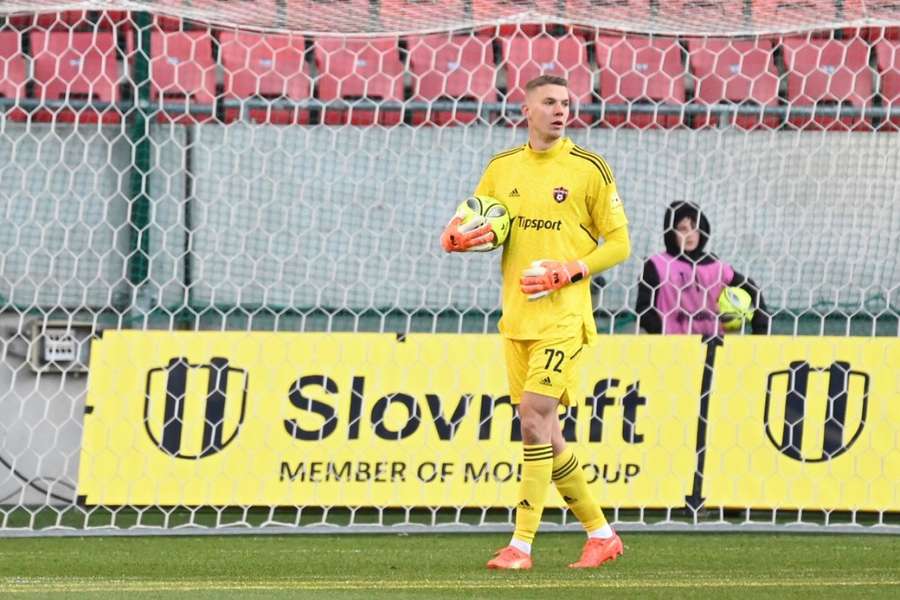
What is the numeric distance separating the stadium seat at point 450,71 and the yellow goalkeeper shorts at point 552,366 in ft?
9.64

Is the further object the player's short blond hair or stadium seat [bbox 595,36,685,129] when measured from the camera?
stadium seat [bbox 595,36,685,129]

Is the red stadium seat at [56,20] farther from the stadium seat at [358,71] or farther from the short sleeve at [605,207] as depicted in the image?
the short sleeve at [605,207]

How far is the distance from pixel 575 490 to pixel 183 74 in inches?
148

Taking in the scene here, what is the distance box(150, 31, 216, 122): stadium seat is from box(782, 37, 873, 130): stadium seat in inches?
119

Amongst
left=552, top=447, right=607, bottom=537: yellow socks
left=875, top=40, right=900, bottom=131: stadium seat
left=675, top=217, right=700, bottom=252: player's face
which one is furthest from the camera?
left=875, top=40, right=900, bottom=131: stadium seat

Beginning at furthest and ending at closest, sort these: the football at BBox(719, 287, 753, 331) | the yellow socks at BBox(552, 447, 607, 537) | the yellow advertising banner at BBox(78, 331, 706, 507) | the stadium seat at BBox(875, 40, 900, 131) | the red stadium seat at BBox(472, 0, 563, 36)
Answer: the stadium seat at BBox(875, 40, 900, 131), the football at BBox(719, 287, 753, 331), the red stadium seat at BBox(472, 0, 563, 36), the yellow advertising banner at BBox(78, 331, 706, 507), the yellow socks at BBox(552, 447, 607, 537)

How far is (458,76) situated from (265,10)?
152cm

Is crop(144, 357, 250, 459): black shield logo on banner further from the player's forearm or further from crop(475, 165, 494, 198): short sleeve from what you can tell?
the player's forearm

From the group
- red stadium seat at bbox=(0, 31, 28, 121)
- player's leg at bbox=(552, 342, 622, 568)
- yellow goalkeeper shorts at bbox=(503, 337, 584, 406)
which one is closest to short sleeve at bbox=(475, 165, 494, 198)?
yellow goalkeeper shorts at bbox=(503, 337, 584, 406)

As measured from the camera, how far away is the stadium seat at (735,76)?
27.9 feet

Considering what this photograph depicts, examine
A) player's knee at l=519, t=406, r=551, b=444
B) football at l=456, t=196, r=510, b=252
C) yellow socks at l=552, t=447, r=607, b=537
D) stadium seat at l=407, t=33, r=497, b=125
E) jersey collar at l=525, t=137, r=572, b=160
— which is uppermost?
stadium seat at l=407, t=33, r=497, b=125

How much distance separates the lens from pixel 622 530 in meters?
7.23

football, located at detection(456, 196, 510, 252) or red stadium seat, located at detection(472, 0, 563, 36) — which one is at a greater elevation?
red stadium seat, located at detection(472, 0, 563, 36)

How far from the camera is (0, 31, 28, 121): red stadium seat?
27.9 feet
